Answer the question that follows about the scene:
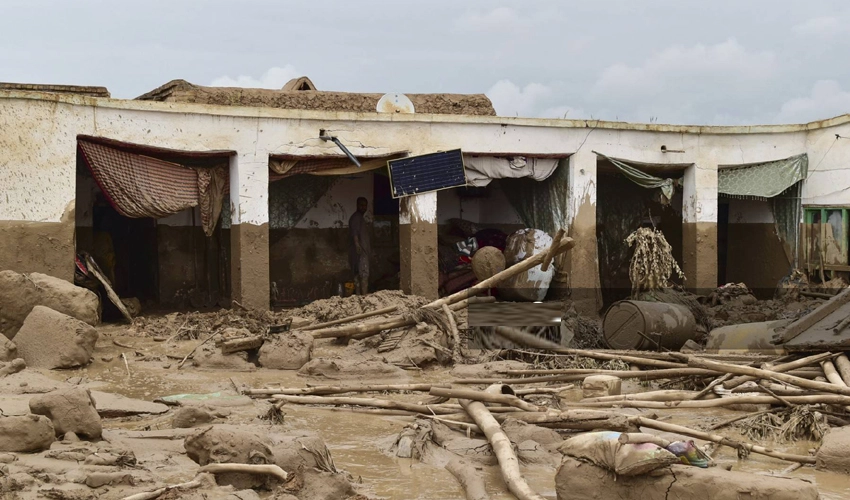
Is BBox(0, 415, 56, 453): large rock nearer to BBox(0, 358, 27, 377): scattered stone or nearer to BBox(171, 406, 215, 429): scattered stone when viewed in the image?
BBox(171, 406, 215, 429): scattered stone

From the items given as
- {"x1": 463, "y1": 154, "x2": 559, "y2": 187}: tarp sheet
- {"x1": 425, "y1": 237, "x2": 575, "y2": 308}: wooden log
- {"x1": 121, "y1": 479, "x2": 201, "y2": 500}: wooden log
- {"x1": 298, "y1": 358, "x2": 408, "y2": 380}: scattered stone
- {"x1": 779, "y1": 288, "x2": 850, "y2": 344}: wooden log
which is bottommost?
Result: {"x1": 298, "y1": 358, "x2": 408, "y2": 380}: scattered stone

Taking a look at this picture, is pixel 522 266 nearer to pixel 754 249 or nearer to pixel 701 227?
pixel 701 227

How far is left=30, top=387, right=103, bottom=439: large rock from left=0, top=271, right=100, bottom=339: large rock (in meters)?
4.90

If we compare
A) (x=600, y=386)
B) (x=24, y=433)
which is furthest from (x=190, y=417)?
(x=600, y=386)

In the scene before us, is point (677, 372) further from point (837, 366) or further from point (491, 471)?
point (491, 471)

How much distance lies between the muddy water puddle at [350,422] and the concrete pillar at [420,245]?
150 inches

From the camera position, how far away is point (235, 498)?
5.12 meters

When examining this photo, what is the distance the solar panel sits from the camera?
15445 mm

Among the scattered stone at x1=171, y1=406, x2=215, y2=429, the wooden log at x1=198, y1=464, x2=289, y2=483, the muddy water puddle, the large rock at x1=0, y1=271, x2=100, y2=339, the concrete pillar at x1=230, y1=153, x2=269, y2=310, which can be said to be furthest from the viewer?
the concrete pillar at x1=230, y1=153, x2=269, y2=310

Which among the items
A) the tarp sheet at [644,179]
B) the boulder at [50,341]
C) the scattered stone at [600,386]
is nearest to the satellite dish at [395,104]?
the tarp sheet at [644,179]

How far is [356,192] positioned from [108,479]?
1316 centimetres

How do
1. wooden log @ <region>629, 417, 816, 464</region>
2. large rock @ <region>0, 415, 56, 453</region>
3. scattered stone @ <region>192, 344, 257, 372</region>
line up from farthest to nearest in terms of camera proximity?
scattered stone @ <region>192, 344, 257, 372</region> < wooden log @ <region>629, 417, 816, 464</region> < large rock @ <region>0, 415, 56, 453</region>

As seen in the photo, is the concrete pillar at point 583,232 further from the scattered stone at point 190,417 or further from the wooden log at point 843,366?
the scattered stone at point 190,417

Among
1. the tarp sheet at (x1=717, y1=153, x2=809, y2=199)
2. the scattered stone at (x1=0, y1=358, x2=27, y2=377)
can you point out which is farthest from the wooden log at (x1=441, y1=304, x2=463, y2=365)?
the tarp sheet at (x1=717, y1=153, x2=809, y2=199)
